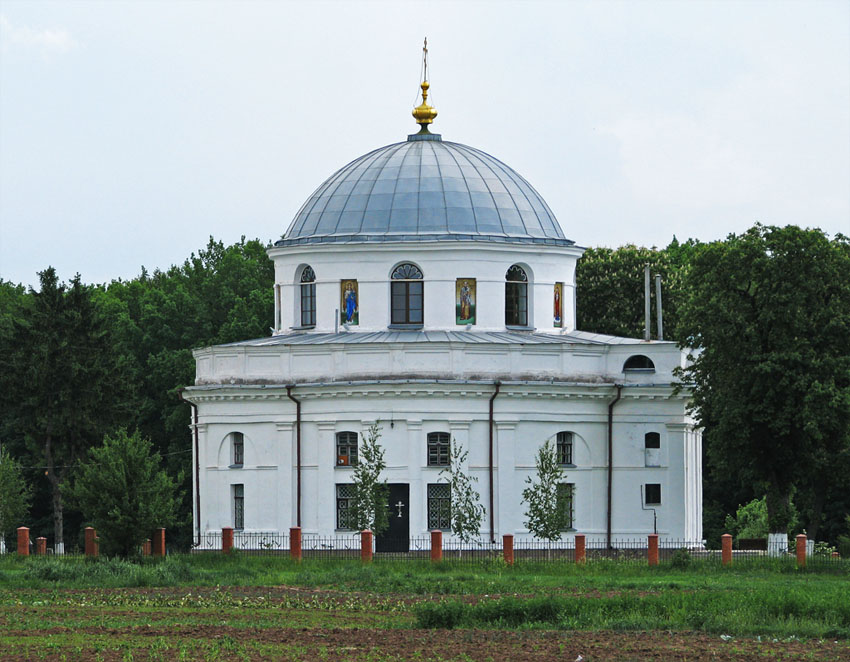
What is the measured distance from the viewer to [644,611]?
119 feet

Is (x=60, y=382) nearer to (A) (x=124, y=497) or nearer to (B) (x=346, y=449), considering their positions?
(B) (x=346, y=449)

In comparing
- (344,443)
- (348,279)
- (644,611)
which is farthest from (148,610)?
(348,279)

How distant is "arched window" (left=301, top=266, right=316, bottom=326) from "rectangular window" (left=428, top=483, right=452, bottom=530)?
318 inches

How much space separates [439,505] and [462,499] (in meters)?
1.16

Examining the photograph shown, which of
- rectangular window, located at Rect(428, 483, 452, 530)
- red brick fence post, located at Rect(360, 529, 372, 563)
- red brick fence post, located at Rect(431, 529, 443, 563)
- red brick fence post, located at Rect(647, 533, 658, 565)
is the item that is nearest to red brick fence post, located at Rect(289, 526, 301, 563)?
red brick fence post, located at Rect(360, 529, 372, 563)

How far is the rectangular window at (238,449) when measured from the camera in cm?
6056

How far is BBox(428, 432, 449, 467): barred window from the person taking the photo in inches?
2299

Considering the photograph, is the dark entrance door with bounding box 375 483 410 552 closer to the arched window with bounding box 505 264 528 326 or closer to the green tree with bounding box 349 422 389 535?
the green tree with bounding box 349 422 389 535

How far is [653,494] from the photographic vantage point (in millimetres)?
60062

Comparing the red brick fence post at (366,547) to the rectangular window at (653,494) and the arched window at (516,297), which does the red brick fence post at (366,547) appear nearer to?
the rectangular window at (653,494)

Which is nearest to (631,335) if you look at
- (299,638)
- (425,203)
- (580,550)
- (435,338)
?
(425,203)

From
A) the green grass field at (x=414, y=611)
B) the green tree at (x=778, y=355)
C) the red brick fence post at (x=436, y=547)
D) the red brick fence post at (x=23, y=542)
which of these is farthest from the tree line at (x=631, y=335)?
the red brick fence post at (x=436, y=547)

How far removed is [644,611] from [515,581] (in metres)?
8.51

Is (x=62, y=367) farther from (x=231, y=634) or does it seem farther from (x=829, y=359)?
(x=231, y=634)
